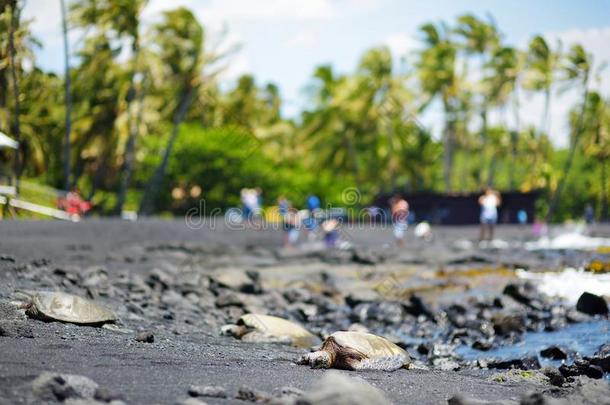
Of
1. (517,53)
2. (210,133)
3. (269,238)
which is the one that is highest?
(517,53)

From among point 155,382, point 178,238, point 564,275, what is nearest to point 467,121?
point 178,238

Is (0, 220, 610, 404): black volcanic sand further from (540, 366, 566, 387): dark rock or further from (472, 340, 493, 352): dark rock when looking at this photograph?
(472, 340, 493, 352): dark rock

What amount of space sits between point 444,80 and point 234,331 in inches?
1603

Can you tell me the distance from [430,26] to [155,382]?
155 ft

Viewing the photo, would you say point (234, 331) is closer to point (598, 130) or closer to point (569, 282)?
point (569, 282)

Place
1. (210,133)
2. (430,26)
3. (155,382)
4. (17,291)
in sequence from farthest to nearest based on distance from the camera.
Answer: (430,26)
(210,133)
(17,291)
(155,382)

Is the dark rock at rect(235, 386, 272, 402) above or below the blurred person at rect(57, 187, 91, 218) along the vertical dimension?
above

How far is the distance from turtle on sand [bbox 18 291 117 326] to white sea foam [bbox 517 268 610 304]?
679 cm

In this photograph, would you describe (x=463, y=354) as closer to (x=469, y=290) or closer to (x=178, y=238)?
(x=469, y=290)

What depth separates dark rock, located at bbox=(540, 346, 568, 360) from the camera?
6.86m

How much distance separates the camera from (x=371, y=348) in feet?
18.0

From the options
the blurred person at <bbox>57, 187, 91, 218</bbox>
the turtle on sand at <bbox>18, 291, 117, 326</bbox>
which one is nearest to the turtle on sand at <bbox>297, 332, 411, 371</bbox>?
the turtle on sand at <bbox>18, 291, 117, 326</bbox>

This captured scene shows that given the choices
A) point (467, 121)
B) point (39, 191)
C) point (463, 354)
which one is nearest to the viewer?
point (463, 354)

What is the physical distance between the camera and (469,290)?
11.7m
